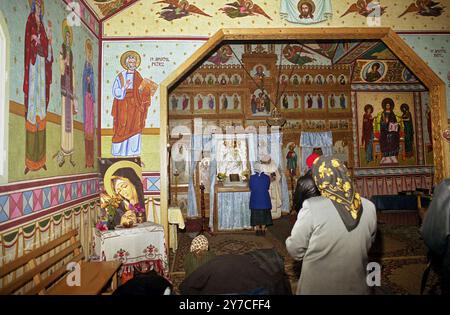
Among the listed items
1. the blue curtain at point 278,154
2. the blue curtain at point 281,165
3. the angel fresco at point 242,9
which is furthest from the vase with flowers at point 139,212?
the blue curtain at point 281,165

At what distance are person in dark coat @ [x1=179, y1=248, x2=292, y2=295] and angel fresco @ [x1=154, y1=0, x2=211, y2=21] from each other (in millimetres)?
5776

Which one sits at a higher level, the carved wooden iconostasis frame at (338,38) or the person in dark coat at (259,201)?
the carved wooden iconostasis frame at (338,38)

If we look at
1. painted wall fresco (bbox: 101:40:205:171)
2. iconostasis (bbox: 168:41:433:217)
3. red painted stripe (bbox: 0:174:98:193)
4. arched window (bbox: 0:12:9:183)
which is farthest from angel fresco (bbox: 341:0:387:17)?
red painted stripe (bbox: 0:174:98:193)

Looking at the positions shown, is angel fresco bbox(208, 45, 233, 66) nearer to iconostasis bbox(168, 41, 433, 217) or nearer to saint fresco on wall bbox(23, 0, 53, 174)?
iconostasis bbox(168, 41, 433, 217)

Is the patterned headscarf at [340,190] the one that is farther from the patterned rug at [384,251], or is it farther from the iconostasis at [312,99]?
the iconostasis at [312,99]

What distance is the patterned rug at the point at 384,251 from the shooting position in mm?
5125

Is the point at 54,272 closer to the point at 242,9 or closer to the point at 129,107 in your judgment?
the point at 129,107

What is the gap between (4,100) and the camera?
3301 millimetres

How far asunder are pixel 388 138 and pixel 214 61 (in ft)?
25.7

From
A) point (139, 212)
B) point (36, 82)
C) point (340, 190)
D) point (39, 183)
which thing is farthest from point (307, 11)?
point (39, 183)

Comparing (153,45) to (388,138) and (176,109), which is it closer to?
(176,109)

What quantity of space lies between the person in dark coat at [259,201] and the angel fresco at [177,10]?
15.4 ft

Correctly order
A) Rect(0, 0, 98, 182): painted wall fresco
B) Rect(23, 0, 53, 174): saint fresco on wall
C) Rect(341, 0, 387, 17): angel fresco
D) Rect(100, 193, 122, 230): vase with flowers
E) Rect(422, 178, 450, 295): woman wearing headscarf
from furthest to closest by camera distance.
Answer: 1. Rect(341, 0, 387, 17): angel fresco
2. Rect(100, 193, 122, 230): vase with flowers
3. Rect(23, 0, 53, 174): saint fresco on wall
4. Rect(0, 0, 98, 182): painted wall fresco
5. Rect(422, 178, 450, 295): woman wearing headscarf

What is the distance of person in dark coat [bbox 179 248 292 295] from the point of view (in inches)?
85.5
